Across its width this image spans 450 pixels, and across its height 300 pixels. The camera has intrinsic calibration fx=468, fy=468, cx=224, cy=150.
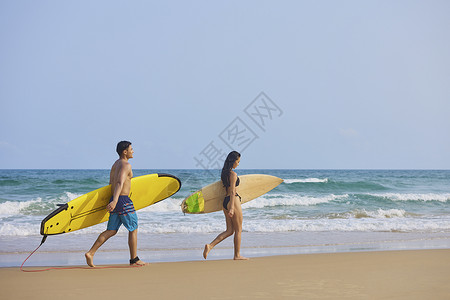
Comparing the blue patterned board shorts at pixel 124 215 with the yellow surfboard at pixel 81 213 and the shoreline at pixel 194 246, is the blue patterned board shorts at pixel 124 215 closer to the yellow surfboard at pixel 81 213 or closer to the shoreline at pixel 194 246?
the yellow surfboard at pixel 81 213

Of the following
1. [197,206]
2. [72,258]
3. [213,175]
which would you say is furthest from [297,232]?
[213,175]

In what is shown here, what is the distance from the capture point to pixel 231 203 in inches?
222

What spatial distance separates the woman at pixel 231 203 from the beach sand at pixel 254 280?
0.85 feet

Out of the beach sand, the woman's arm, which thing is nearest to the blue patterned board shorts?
the beach sand

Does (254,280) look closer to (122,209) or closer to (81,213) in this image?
(122,209)

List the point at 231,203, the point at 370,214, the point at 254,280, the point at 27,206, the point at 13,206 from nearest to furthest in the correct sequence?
1. the point at 254,280
2. the point at 231,203
3. the point at 370,214
4. the point at 13,206
5. the point at 27,206

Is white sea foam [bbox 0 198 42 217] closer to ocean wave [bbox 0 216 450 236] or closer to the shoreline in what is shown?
ocean wave [bbox 0 216 450 236]

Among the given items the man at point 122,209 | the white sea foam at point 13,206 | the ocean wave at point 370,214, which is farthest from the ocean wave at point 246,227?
the white sea foam at point 13,206

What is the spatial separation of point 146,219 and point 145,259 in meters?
5.29

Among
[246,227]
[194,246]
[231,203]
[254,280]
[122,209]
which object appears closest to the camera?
[254,280]

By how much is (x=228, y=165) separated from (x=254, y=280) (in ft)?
5.49

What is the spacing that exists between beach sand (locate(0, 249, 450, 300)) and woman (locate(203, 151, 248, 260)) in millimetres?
259

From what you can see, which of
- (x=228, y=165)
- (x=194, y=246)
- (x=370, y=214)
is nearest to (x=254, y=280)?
(x=228, y=165)

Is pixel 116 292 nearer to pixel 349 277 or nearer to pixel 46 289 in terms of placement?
pixel 46 289
